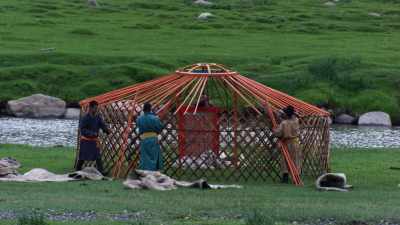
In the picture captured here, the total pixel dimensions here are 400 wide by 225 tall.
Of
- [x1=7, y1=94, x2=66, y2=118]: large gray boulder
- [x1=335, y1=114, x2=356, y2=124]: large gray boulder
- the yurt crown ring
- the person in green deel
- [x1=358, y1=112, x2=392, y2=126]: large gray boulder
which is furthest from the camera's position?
[x1=335, y1=114, x2=356, y2=124]: large gray boulder

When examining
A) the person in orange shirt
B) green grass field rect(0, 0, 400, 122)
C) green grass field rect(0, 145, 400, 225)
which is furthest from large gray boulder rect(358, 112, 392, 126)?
the person in orange shirt

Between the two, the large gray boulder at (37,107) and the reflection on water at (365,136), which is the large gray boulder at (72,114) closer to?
the large gray boulder at (37,107)

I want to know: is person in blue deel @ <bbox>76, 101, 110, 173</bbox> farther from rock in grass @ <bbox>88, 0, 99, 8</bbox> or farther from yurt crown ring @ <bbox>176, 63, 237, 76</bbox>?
rock in grass @ <bbox>88, 0, 99, 8</bbox>

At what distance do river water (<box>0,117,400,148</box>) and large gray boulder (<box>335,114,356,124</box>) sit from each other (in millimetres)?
1564

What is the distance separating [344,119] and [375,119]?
1.32m

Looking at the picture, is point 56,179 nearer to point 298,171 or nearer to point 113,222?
point 298,171

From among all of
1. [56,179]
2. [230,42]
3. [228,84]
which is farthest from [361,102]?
[56,179]

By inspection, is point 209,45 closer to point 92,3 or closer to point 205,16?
point 205,16

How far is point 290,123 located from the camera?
936 inches

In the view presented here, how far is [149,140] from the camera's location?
23.2 metres

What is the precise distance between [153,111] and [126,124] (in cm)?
74

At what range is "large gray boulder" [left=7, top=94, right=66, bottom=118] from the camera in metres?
45.0

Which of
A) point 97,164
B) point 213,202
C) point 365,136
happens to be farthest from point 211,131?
point 365,136

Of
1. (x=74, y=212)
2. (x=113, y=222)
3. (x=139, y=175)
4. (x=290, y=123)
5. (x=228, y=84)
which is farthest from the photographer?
(x=228, y=84)
